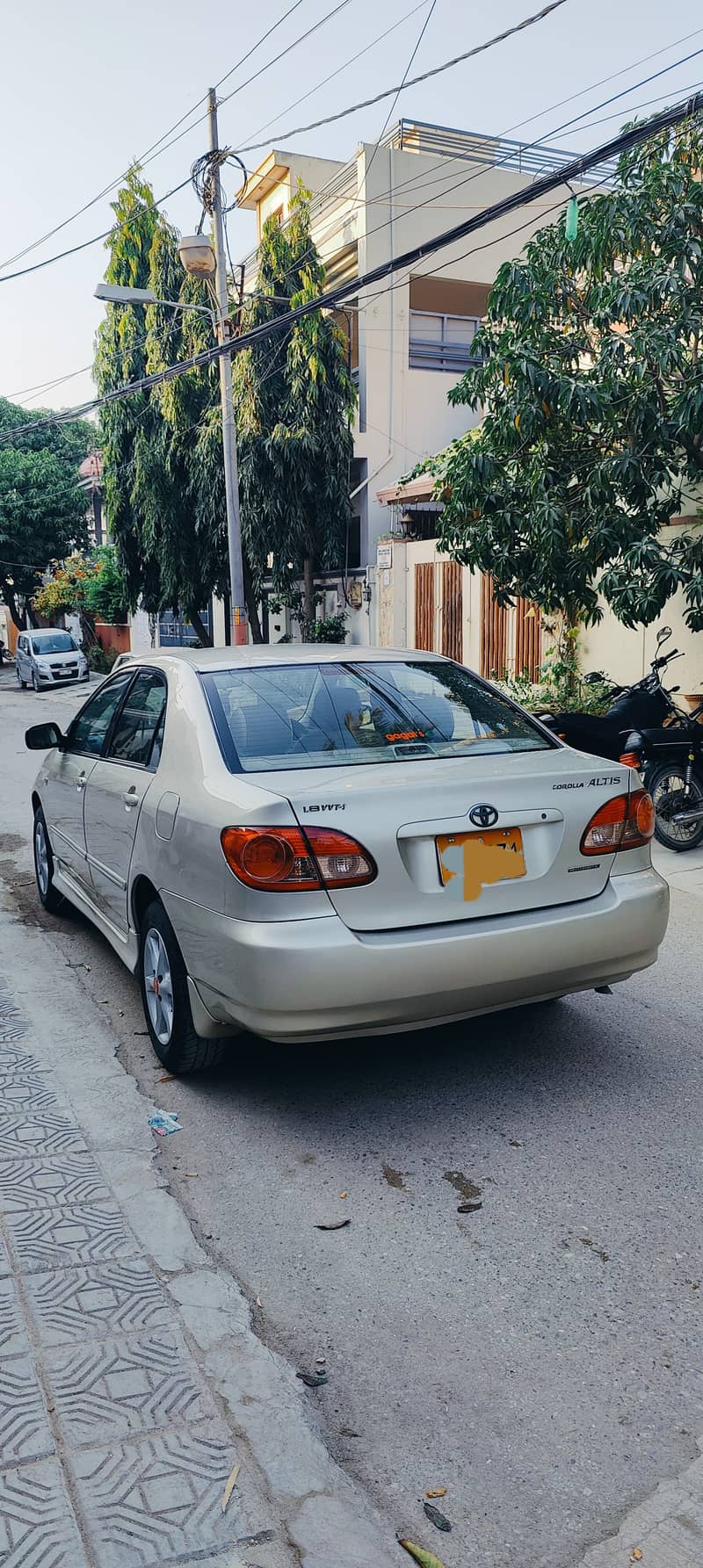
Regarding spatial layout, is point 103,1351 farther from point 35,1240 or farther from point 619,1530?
point 619,1530

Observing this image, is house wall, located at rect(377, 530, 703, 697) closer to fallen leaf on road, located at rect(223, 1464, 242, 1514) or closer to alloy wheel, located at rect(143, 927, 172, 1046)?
alloy wheel, located at rect(143, 927, 172, 1046)

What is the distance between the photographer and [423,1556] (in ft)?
6.93

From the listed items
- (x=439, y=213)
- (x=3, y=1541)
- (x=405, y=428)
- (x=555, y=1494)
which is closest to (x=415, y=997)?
(x=555, y=1494)

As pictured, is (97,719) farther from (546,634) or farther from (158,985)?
(546,634)

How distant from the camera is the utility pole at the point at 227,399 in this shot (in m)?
16.4

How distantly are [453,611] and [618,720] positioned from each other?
7.85 m

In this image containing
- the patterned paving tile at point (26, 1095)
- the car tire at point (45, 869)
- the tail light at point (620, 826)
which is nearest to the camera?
the tail light at point (620, 826)

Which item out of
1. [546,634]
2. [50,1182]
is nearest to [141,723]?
[50,1182]

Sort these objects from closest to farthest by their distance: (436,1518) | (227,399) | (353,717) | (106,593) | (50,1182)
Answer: (436,1518)
(50,1182)
(353,717)
(227,399)
(106,593)

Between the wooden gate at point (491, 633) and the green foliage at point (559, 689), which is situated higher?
the wooden gate at point (491, 633)

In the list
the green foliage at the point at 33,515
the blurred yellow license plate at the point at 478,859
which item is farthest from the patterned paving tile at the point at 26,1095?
the green foliage at the point at 33,515

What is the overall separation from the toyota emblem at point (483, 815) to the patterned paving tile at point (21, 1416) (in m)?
1.90

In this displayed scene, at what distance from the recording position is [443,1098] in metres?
4.01

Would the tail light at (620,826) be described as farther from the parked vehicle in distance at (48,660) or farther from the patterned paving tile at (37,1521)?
the parked vehicle in distance at (48,660)
